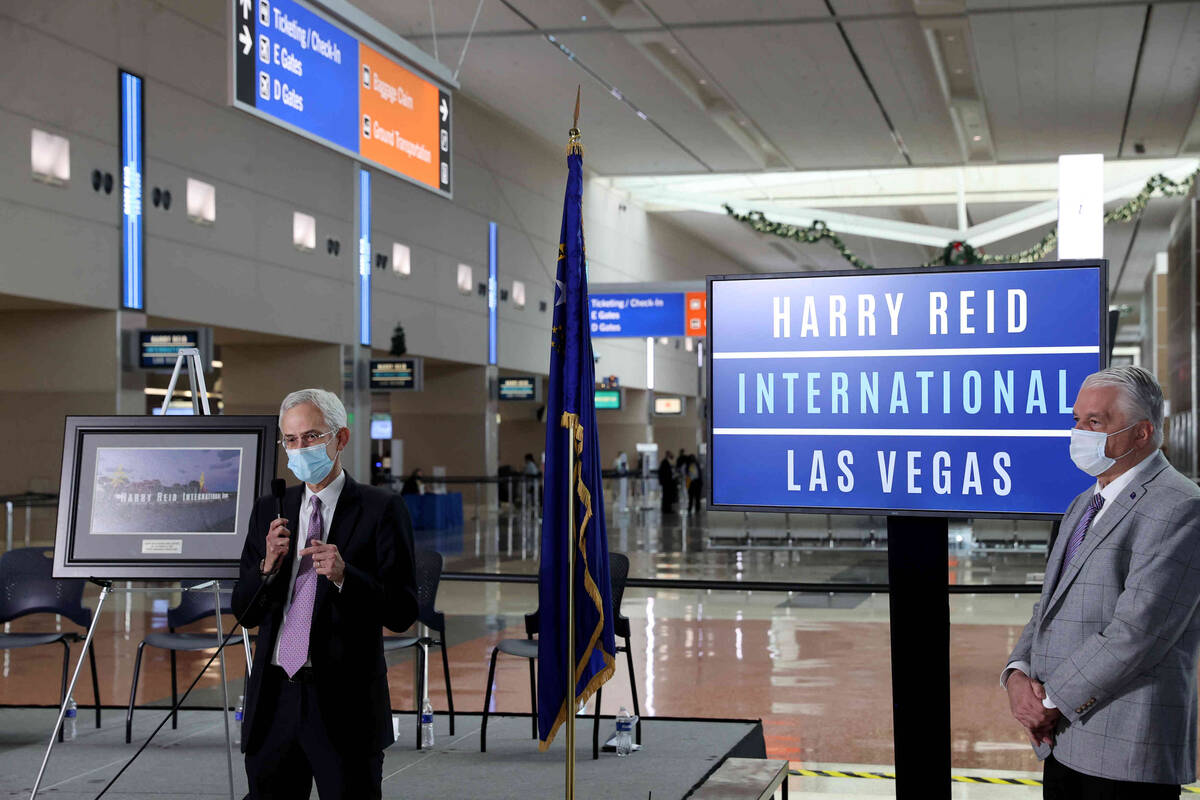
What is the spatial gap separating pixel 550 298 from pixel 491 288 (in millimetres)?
3244

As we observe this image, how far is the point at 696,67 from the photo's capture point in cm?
1909

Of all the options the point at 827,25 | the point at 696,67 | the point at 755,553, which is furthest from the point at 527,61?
the point at 755,553

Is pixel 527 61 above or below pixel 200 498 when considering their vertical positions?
above

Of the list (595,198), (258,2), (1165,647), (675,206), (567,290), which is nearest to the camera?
(1165,647)

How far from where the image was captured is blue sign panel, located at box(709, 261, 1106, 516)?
12.6 feet

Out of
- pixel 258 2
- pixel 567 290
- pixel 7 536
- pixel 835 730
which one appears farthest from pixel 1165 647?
pixel 7 536

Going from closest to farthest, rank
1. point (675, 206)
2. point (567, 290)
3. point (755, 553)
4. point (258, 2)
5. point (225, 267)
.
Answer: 1. point (567, 290)
2. point (258, 2)
3. point (225, 267)
4. point (755, 553)
5. point (675, 206)

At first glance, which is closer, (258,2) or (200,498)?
(200,498)

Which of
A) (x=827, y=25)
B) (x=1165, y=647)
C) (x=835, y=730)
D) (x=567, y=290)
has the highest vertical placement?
(x=827, y=25)

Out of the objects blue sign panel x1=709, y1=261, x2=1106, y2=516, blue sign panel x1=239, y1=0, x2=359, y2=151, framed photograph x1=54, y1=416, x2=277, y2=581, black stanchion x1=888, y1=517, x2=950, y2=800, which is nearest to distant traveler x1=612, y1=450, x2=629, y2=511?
blue sign panel x1=239, y1=0, x2=359, y2=151

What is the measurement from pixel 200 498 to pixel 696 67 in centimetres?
1534

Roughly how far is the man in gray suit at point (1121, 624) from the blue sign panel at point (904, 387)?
950 mm

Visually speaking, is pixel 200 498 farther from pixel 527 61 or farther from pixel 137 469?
pixel 527 61

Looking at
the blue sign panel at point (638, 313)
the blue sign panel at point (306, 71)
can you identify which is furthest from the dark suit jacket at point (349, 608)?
the blue sign panel at point (638, 313)
